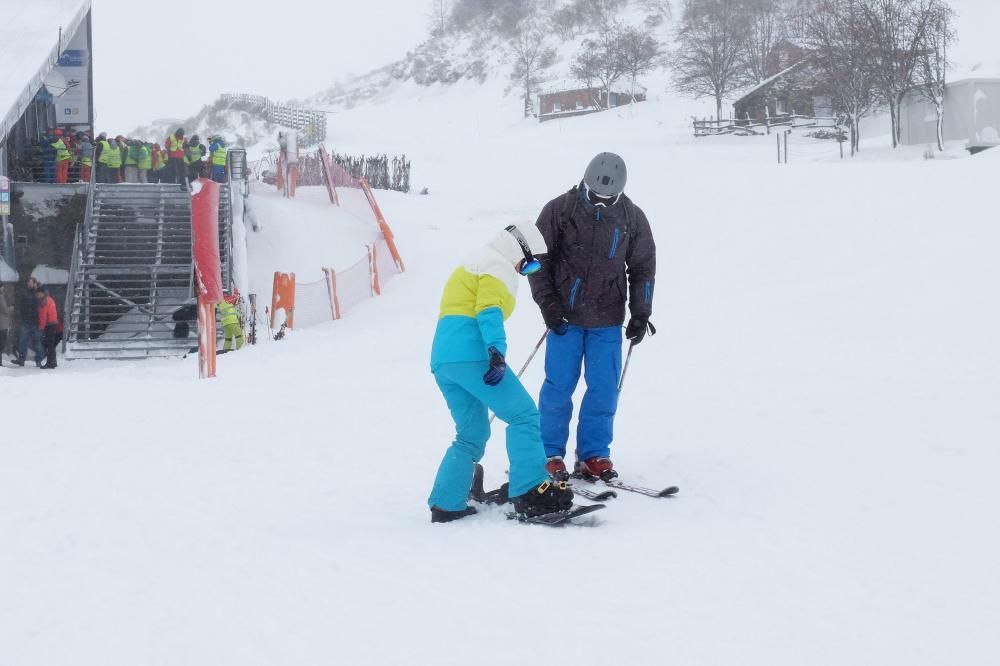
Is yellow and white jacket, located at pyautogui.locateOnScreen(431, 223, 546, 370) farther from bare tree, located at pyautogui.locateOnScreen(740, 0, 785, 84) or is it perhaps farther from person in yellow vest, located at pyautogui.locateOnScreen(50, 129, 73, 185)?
bare tree, located at pyautogui.locateOnScreen(740, 0, 785, 84)

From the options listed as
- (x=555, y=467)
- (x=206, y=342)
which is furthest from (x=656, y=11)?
(x=555, y=467)

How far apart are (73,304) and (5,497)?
11.1 meters

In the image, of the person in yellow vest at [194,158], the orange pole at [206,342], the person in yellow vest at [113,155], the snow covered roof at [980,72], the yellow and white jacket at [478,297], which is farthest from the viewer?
the snow covered roof at [980,72]

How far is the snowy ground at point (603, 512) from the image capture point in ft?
10.1

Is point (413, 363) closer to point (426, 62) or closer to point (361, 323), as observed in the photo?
point (361, 323)

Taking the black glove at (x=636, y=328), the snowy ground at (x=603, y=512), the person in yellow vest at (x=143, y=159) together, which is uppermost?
the person in yellow vest at (x=143, y=159)

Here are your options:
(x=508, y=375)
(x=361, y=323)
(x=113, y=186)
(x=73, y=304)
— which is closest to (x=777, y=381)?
(x=508, y=375)

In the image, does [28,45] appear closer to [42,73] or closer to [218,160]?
[42,73]

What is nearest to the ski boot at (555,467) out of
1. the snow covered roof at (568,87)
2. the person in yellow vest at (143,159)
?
the person in yellow vest at (143,159)

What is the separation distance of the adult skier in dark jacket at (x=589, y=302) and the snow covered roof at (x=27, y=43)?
14.1m

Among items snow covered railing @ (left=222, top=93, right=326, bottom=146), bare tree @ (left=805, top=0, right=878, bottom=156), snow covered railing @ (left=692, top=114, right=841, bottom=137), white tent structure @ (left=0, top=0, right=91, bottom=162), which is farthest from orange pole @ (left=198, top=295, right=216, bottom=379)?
snow covered railing @ (left=222, top=93, right=326, bottom=146)

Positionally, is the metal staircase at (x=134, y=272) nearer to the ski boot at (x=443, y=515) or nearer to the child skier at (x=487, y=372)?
the ski boot at (x=443, y=515)

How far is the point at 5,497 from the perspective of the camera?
16.6ft

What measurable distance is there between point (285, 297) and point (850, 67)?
73.2 feet
